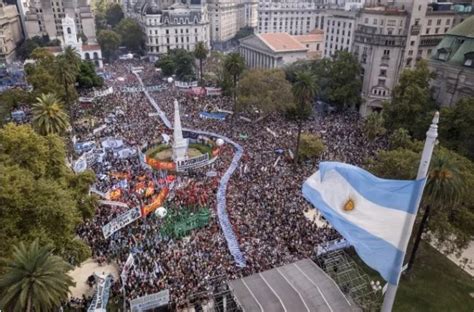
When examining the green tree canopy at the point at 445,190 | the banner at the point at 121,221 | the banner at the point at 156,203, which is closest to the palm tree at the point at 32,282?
the banner at the point at 121,221

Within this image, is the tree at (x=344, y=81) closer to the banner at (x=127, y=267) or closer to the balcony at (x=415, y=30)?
the balcony at (x=415, y=30)

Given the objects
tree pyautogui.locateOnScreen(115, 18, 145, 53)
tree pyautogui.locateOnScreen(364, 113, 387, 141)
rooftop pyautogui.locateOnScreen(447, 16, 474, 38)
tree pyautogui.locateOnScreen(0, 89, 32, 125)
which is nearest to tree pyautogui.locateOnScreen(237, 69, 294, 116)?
tree pyautogui.locateOnScreen(364, 113, 387, 141)

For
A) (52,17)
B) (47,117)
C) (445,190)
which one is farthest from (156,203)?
(52,17)

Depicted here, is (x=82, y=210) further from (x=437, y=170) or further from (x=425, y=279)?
(x=425, y=279)

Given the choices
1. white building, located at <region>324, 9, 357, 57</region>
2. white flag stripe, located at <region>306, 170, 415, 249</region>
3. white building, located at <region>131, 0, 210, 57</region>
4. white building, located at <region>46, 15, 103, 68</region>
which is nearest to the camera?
white flag stripe, located at <region>306, 170, 415, 249</region>

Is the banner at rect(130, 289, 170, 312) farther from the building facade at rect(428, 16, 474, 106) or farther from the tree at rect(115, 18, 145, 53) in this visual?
the tree at rect(115, 18, 145, 53)

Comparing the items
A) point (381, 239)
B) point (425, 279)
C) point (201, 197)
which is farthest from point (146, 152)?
point (381, 239)

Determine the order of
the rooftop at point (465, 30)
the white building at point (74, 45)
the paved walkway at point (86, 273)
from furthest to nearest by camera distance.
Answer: the white building at point (74, 45) < the rooftop at point (465, 30) < the paved walkway at point (86, 273)
